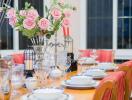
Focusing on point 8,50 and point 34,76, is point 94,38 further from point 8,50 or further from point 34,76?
point 34,76

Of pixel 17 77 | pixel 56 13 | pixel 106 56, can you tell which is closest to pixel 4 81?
pixel 17 77

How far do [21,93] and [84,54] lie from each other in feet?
8.67

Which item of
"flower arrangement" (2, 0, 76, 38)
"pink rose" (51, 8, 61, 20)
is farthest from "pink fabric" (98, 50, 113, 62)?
"pink rose" (51, 8, 61, 20)

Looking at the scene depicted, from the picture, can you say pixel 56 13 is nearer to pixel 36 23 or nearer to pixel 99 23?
pixel 36 23

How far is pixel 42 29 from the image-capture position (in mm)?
2203

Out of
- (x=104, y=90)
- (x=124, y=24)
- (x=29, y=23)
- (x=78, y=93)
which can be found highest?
(x=124, y=24)

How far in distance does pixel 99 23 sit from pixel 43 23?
3.74 m

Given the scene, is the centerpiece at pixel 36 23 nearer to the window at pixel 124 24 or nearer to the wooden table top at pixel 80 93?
the wooden table top at pixel 80 93

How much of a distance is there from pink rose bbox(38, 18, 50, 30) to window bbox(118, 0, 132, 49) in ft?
12.2

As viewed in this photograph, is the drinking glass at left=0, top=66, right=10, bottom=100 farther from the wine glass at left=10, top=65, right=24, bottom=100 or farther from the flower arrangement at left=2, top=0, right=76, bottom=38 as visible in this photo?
the flower arrangement at left=2, top=0, right=76, bottom=38

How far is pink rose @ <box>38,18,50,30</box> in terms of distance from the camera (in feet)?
7.05

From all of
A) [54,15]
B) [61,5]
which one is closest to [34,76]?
[54,15]

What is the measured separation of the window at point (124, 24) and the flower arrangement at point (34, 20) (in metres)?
3.46

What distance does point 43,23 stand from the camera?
2.16 metres
